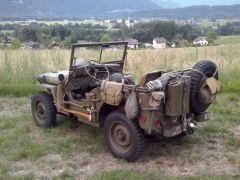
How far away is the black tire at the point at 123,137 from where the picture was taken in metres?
4.92

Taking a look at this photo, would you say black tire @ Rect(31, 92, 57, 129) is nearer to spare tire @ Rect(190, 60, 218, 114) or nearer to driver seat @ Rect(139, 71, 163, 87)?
driver seat @ Rect(139, 71, 163, 87)

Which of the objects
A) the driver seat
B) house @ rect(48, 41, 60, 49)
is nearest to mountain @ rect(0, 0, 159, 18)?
house @ rect(48, 41, 60, 49)

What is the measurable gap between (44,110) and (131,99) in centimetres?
220

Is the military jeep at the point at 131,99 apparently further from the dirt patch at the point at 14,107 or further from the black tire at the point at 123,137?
the dirt patch at the point at 14,107

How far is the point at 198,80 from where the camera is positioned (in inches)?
200

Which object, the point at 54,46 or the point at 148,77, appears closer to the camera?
the point at 148,77

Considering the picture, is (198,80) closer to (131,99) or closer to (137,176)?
(131,99)

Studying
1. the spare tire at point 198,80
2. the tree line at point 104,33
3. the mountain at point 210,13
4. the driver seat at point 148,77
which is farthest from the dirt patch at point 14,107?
the mountain at point 210,13

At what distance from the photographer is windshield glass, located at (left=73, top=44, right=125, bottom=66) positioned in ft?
19.8

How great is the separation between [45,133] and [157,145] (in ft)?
6.12

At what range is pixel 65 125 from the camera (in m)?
6.61

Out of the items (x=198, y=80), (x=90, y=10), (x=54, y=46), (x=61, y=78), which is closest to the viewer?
(x=198, y=80)

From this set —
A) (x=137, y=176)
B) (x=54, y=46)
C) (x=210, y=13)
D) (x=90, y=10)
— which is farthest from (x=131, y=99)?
(x=90, y=10)

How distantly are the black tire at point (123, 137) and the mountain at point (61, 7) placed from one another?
208 feet
